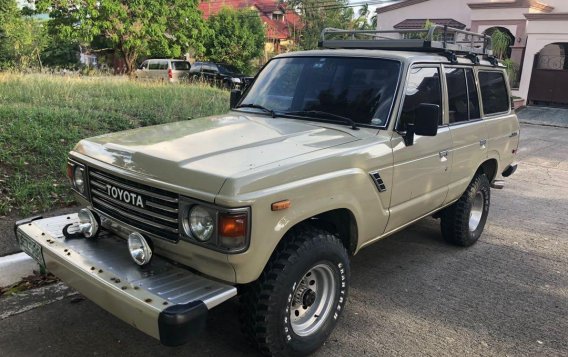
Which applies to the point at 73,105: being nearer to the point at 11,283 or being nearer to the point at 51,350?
the point at 11,283

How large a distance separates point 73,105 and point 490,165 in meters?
6.90

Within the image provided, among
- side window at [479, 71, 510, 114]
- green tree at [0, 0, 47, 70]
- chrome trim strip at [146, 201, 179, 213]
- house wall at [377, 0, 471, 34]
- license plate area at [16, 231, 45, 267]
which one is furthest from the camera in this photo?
green tree at [0, 0, 47, 70]

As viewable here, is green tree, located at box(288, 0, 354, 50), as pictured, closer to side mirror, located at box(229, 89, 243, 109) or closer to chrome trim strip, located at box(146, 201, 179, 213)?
side mirror, located at box(229, 89, 243, 109)

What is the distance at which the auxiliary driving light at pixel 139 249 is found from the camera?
9.37 ft

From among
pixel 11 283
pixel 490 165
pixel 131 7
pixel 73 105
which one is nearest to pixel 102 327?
pixel 11 283

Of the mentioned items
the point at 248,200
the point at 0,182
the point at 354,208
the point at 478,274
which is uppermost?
the point at 248,200

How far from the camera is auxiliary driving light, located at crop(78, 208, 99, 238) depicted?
3.24m

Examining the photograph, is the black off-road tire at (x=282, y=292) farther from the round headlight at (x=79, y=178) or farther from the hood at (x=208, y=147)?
the round headlight at (x=79, y=178)

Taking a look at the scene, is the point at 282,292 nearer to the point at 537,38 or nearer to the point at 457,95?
→ the point at 457,95

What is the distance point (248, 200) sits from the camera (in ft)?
8.53

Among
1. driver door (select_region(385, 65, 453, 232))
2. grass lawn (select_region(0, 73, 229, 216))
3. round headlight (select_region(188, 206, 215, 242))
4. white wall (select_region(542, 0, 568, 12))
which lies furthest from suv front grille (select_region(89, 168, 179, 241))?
white wall (select_region(542, 0, 568, 12))

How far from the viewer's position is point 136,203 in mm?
2975

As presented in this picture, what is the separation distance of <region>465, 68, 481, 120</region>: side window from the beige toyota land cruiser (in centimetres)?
11

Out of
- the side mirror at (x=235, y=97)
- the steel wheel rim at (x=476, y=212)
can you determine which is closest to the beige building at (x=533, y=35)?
the steel wheel rim at (x=476, y=212)
